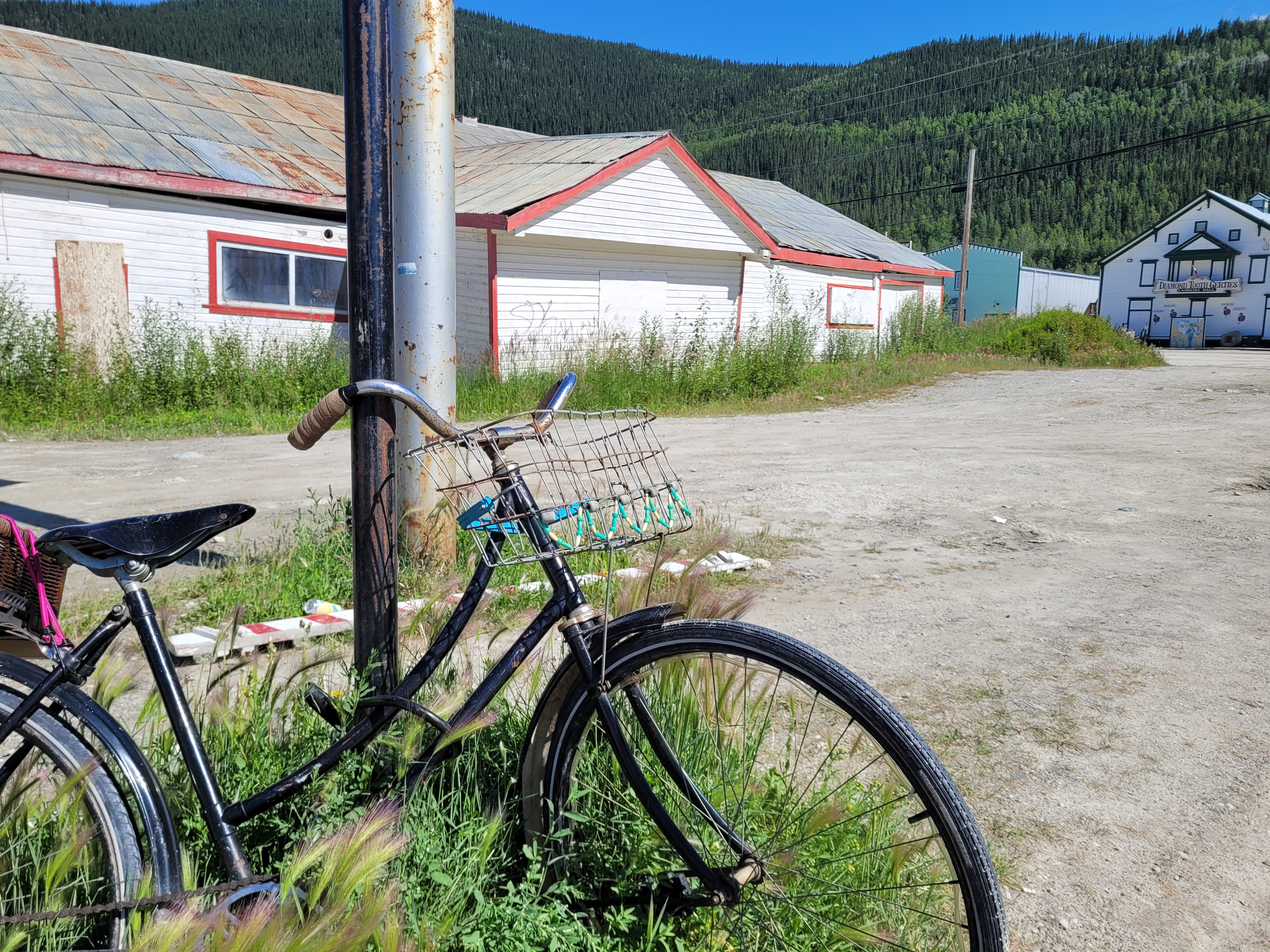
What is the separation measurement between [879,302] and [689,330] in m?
8.72

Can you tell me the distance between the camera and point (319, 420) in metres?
2.10

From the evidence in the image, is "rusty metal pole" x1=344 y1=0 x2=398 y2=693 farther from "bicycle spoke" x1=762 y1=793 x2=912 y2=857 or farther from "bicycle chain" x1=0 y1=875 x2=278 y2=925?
"bicycle spoke" x1=762 y1=793 x2=912 y2=857

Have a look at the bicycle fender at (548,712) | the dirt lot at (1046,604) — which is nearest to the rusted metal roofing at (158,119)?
the dirt lot at (1046,604)

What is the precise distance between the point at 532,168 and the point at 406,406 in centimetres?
1767

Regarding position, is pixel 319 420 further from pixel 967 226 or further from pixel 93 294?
pixel 967 226

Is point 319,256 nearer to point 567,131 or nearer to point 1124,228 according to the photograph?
point 1124,228

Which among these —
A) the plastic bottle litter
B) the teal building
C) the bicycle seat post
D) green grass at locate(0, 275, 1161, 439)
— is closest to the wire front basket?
the bicycle seat post

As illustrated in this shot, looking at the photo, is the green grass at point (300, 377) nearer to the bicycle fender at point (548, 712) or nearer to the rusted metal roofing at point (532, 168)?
the rusted metal roofing at point (532, 168)

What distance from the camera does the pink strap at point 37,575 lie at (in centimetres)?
193

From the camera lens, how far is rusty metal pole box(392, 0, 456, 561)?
446 cm

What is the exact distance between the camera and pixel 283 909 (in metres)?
1.66

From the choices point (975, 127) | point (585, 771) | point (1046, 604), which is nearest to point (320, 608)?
point (585, 771)

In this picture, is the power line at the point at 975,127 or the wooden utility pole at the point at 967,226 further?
the power line at the point at 975,127

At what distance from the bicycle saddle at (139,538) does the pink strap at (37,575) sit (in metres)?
0.03
